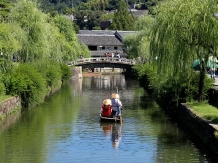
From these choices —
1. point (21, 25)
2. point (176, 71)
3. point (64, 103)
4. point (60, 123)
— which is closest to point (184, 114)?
point (176, 71)

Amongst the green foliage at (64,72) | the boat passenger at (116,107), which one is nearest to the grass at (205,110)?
the boat passenger at (116,107)

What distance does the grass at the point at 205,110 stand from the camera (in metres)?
25.4

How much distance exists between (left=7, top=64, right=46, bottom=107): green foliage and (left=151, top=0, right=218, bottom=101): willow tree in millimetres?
8671

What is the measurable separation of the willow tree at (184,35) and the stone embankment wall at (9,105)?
8.72 m

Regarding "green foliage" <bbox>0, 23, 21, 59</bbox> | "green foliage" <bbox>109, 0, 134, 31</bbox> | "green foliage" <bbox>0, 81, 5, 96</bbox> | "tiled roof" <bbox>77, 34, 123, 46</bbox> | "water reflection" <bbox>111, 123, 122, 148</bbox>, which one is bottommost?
"water reflection" <bbox>111, 123, 122, 148</bbox>

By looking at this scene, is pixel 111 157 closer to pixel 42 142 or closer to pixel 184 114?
pixel 42 142

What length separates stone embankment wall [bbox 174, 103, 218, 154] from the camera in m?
22.3

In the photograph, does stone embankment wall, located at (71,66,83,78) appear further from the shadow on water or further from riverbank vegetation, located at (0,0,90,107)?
the shadow on water

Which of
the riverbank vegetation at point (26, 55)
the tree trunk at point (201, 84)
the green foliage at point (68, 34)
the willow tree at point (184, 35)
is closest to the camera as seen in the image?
the willow tree at point (184, 35)

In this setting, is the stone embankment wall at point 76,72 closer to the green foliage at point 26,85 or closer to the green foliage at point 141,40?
the green foliage at point 141,40

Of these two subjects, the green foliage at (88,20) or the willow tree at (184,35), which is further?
the green foliage at (88,20)

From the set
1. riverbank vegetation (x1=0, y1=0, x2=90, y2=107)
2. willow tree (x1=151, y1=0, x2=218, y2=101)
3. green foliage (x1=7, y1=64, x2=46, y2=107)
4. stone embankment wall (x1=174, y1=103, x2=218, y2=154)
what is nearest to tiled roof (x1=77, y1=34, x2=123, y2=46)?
riverbank vegetation (x1=0, y1=0, x2=90, y2=107)

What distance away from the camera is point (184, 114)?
30.7m

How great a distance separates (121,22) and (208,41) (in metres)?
115
